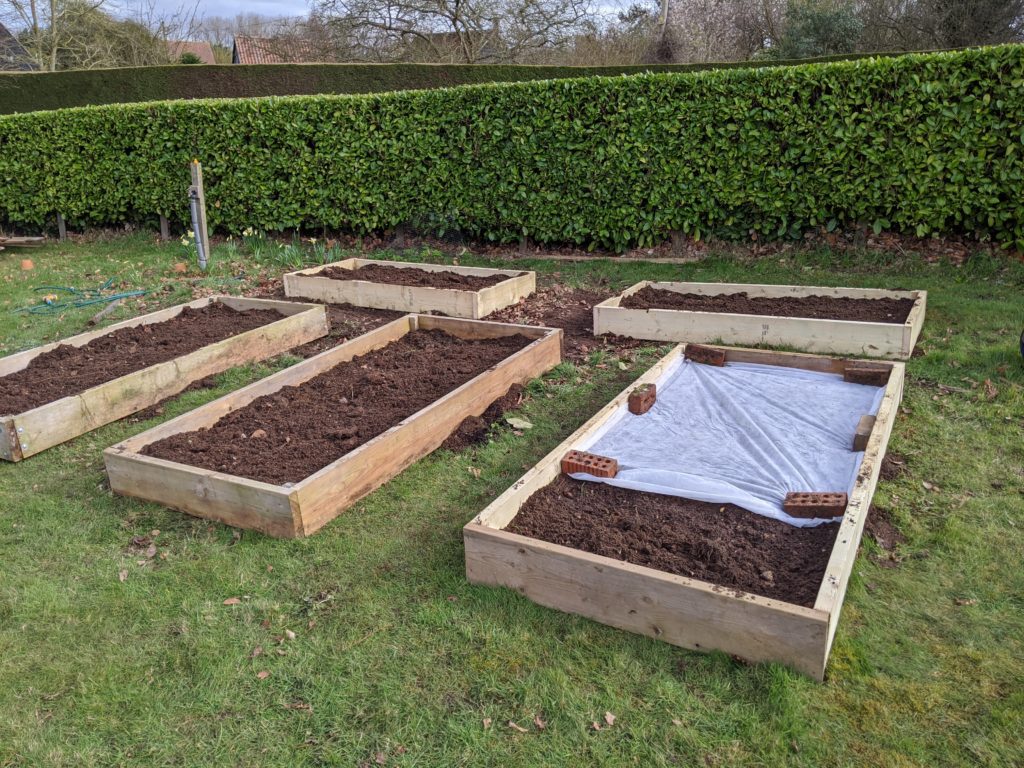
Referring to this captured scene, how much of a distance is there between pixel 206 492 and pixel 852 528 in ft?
9.47

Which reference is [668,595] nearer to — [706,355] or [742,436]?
[742,436]

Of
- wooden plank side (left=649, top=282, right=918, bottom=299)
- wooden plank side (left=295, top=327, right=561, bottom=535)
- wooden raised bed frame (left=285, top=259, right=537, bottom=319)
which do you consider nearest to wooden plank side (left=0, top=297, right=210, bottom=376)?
wooden raised bed frame (left=285, top=259, right=537, bottom=319)

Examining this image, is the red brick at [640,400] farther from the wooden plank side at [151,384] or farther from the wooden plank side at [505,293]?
the wooden plank side at [151,384]

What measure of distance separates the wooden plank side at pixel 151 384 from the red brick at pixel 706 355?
320 cm

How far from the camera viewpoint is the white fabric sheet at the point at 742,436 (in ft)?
11.3

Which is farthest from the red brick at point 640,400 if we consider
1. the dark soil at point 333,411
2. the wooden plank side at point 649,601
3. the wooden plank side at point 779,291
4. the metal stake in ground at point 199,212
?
the metal stake in ground at point 199,212

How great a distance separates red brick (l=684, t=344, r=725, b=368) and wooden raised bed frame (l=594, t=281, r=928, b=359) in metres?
0.62

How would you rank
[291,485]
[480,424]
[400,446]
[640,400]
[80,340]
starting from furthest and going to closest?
[80,340] → [480,424] → [640,400] → [400,446] → [291,485]

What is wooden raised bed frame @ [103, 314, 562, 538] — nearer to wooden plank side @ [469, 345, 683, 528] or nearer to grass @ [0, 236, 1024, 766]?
grass @ [0, 236, 1024, 766]

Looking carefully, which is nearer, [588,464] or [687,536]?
[687,536]

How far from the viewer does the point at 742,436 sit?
4.01m

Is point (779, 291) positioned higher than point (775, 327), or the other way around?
point (779, 291)

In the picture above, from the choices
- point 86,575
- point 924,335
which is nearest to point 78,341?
point 86,575

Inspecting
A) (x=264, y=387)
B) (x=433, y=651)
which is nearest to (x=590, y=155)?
(x=264, y=387)
